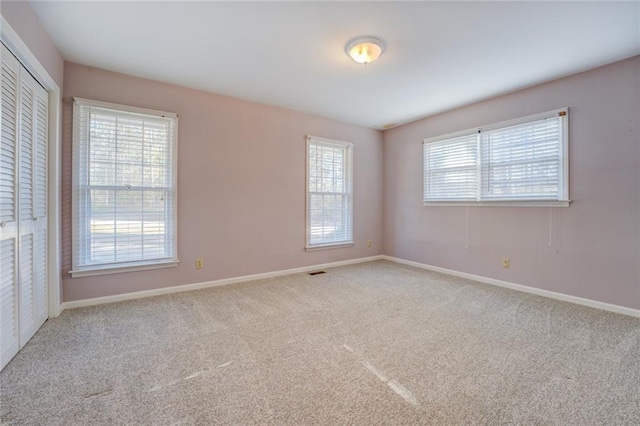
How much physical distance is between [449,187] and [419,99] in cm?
140

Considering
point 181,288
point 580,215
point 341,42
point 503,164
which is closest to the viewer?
point 341,42

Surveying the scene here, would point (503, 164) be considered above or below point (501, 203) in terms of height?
above

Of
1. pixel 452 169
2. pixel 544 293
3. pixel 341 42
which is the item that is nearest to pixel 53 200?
pixel 341 42

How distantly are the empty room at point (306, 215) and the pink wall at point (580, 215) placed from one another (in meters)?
0.02

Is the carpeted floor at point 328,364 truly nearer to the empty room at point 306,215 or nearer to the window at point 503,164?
the empty room at point 306,215

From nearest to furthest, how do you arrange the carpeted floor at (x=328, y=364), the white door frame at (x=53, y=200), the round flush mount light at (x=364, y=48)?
the carpeted floor at (x=328, y=364) → the round flush mount light at (x=364, y=48) → the white door frame at (x=53, y=200)

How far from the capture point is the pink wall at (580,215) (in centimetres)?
274

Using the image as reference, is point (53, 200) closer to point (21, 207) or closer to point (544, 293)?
point (21, 207)

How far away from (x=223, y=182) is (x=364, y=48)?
229 centimetres

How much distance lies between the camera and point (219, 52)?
8.70 ft

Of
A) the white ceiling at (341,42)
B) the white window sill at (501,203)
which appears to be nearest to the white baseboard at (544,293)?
the white window sill at (501,203)

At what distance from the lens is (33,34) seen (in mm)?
2100

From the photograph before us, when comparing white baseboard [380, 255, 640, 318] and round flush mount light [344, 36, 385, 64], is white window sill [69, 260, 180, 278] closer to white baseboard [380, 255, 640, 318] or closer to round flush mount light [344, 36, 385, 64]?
round flush mount light [344, 36, 385, 64]

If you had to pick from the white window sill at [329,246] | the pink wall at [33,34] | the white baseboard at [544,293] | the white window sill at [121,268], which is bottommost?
the white baseboard at [544,293]
